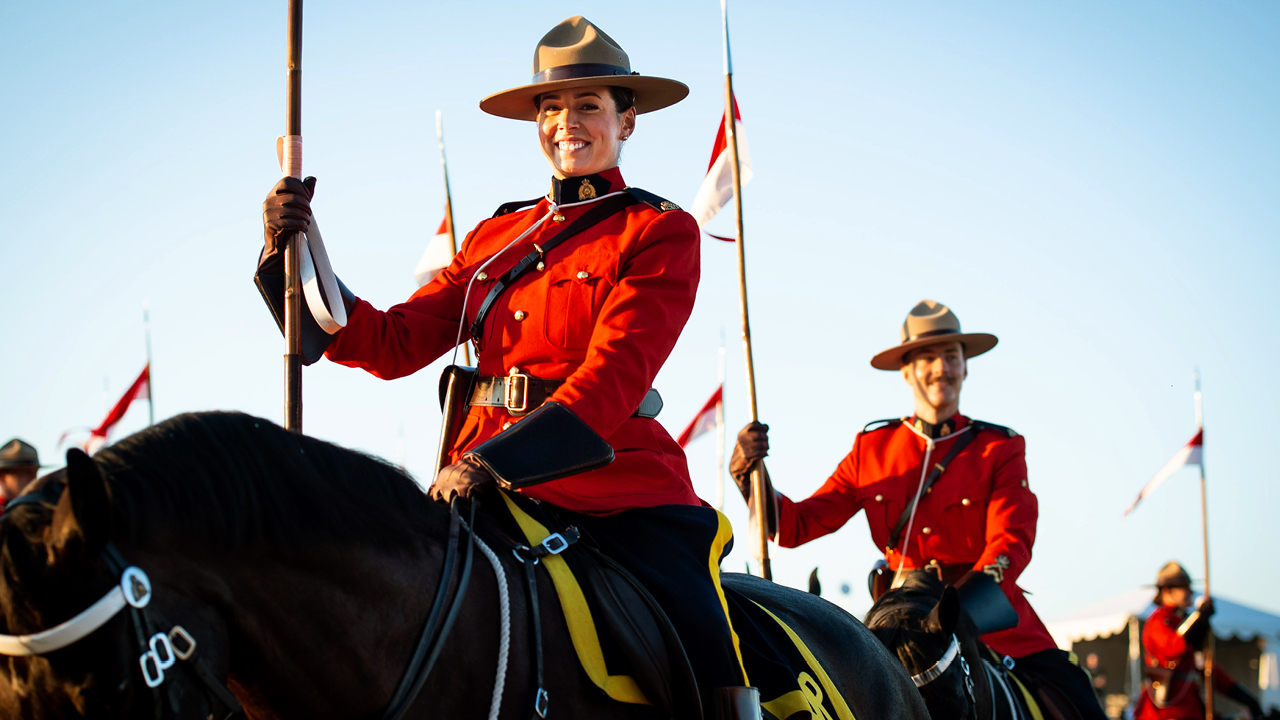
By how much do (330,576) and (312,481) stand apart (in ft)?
0.64

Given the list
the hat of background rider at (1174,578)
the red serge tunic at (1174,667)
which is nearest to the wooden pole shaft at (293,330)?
the red serge tunic at (1174,667)

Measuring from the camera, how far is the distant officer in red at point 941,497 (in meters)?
6.57

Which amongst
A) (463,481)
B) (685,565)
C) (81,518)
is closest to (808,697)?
(685,565)

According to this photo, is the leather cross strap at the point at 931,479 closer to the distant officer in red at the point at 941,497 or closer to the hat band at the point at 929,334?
the distant officer in red at the point at 941,497

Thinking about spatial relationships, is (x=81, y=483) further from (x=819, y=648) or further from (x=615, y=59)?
(x=819, y=648)

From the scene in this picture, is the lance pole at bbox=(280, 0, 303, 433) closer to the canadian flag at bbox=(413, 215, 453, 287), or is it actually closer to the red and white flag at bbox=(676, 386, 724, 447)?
the canadian flag at bbox=(413, 215, 453, 287)

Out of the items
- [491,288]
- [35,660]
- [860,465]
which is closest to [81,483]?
[35,660]

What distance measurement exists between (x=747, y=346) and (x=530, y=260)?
3.31 meters

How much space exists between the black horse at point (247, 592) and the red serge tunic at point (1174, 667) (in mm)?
12025

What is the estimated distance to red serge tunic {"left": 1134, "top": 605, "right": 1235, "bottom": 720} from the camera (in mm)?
13234

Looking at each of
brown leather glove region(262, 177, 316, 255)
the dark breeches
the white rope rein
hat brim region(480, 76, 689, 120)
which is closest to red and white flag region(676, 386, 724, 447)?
hat brim region(480, 76, 689, 120)

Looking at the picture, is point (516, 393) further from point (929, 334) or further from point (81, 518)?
point (929, 334)

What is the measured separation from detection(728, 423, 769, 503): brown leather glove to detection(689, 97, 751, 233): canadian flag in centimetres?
172

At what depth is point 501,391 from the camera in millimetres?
3424
